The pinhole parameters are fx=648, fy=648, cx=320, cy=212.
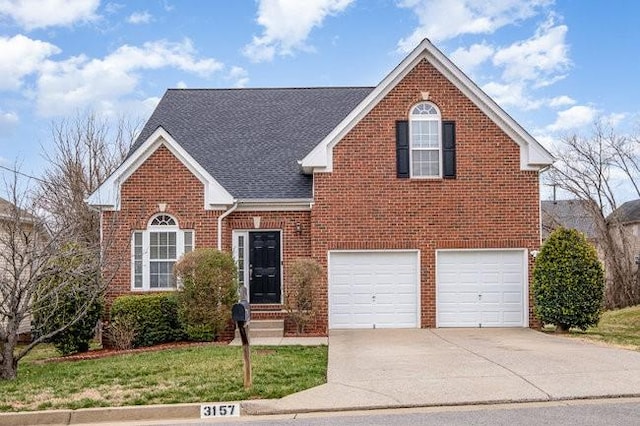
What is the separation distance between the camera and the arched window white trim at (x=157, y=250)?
16.9 m

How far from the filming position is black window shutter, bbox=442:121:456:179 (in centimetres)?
1730

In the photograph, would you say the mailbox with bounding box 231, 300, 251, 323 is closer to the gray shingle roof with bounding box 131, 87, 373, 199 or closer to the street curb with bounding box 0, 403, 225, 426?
the street curb with bounding box 0, 403, 225, 426

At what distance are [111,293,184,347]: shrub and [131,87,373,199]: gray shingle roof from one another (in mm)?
3615

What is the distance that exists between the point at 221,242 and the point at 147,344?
319 cm

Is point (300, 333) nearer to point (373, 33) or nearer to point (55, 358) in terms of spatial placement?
point (55, 358)

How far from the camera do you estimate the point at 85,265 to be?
42.1 ft

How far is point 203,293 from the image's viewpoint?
15.2 m

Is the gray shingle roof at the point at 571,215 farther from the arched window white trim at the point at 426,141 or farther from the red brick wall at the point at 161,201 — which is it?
the red brick wall at the point at 161,201

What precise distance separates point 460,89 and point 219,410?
38.5 ft

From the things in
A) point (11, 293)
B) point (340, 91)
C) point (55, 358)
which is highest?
point (340, 91)

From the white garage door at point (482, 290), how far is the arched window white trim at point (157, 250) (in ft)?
22.4

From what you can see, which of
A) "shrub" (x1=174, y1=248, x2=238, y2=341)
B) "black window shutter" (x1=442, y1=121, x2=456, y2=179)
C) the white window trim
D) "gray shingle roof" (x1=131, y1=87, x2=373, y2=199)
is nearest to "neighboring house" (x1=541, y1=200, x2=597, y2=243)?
"gray shingle roof" (x1=131, y1=87, x2=373, y2=199)

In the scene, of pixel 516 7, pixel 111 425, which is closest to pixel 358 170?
pixel 516 7

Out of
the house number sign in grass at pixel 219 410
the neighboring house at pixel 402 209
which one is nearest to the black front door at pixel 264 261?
the neighboring house at pixel 402 209
